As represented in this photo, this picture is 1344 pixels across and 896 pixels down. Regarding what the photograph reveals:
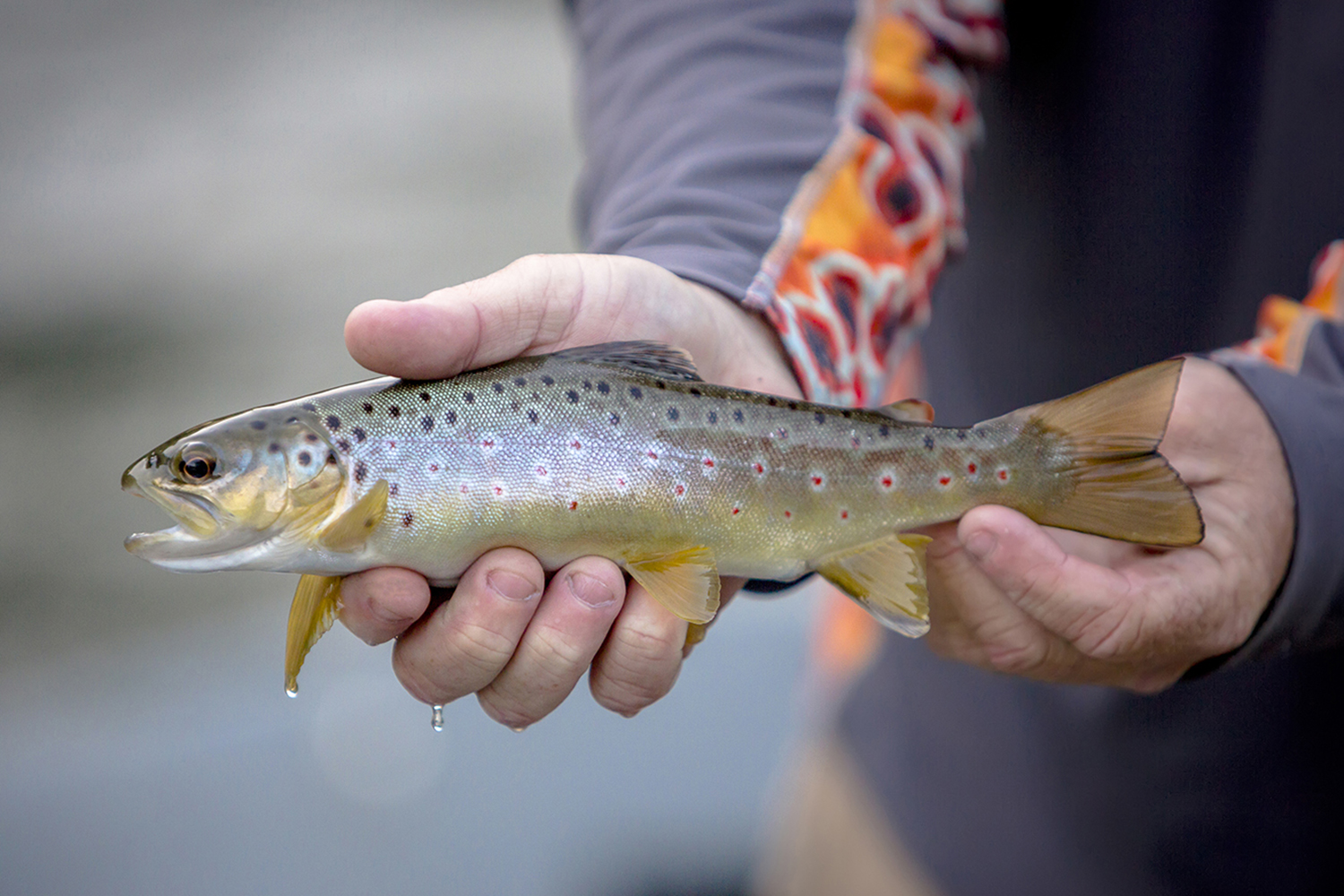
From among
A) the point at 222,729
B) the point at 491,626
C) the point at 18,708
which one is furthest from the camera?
the point at 18,708

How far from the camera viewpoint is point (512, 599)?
106cm

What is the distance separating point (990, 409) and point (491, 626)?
4.55 ft

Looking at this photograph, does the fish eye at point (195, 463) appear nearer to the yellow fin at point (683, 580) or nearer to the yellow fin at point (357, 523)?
the yellow fin at point (357, 523)

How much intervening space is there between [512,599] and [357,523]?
0.67 feet

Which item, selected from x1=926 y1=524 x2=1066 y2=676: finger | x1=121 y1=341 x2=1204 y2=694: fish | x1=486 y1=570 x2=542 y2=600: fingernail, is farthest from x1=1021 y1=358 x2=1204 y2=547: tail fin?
x1=486 y1=570 x2=542 y2=600: fingernail

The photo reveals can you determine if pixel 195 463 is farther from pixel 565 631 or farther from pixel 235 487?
pixel 565 631

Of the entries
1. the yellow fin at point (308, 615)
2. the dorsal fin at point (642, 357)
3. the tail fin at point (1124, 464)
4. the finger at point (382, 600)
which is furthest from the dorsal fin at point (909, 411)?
the yellow fin at point (308, 615)

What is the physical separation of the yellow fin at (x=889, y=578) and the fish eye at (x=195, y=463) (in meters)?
0.77

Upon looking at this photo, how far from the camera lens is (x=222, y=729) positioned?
2652mm

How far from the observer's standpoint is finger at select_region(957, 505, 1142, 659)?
116 centimetres

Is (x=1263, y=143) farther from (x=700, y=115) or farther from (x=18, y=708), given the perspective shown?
(x=18, y=708)

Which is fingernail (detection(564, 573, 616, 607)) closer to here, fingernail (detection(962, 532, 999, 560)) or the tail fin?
fingernail (detection(962, 532, 999, 560))

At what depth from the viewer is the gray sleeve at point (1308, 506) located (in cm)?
124

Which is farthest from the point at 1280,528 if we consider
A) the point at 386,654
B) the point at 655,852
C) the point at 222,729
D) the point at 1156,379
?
the point at 222,729
